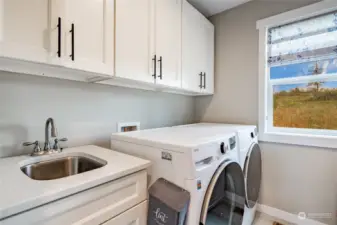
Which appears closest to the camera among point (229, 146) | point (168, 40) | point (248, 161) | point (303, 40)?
point (229, 146)

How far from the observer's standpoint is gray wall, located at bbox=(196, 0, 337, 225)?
1.73m

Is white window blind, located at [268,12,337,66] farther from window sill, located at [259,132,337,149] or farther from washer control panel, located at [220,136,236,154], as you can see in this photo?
washer control panel, located at [220,136,236,154]

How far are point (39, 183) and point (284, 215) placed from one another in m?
2.28

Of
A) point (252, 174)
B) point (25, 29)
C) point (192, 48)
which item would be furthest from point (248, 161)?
point (25, 29)

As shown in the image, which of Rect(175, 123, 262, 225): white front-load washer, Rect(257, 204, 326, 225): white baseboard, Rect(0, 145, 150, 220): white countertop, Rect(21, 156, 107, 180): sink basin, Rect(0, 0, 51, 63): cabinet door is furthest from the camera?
Rect(257, 204, 326, 225): white baseboard

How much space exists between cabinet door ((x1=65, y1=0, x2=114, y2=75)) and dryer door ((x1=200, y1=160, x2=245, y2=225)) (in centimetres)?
101

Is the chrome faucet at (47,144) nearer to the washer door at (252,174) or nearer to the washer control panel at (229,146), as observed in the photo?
the washer control panel at (229,146)

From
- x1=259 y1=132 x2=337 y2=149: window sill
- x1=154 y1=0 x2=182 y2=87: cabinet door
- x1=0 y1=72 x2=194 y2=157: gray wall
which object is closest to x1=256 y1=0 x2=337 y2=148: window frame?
x1=259 y1=132 x2=337 y2=149: window sill

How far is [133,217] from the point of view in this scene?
37.6 inches

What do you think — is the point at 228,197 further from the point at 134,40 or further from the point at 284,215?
the point at 134,40

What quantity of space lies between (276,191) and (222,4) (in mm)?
2271

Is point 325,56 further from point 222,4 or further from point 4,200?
point 4,200

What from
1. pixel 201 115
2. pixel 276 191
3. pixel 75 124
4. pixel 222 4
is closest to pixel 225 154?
pixel 75 124

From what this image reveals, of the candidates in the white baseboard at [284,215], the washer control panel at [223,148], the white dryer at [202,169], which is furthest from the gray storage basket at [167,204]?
the white baseboard at [284,215]
